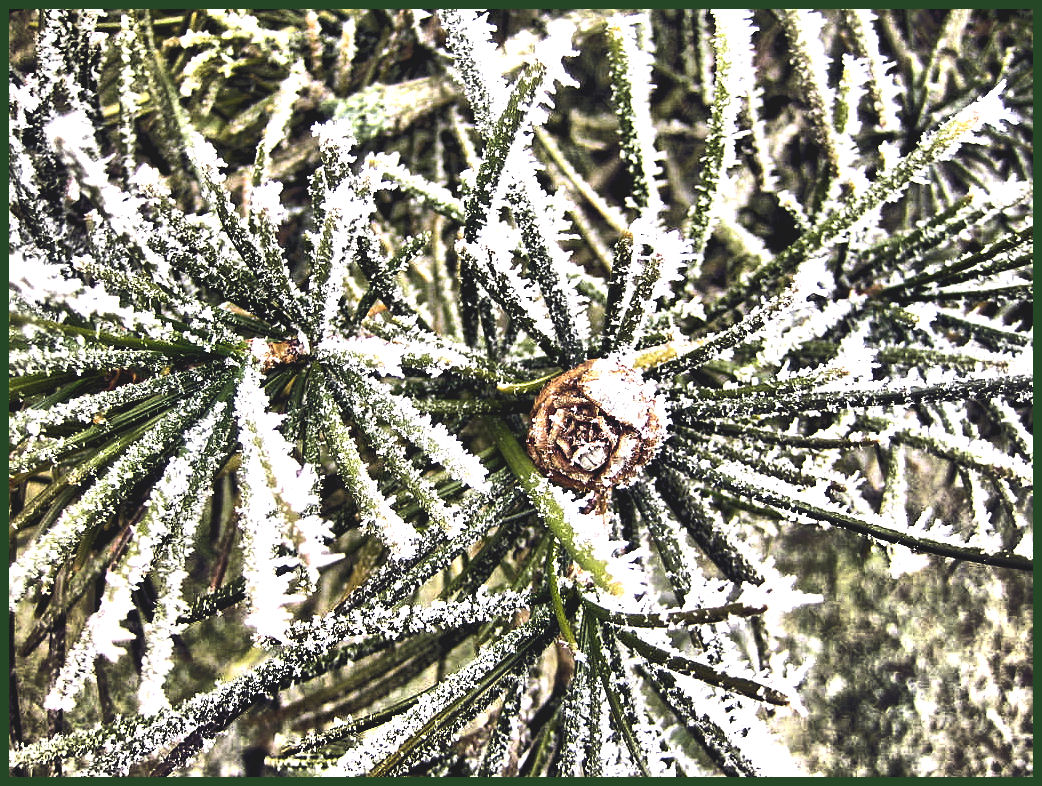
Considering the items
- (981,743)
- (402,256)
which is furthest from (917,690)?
(402,256)

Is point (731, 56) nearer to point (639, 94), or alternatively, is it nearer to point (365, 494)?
point (639, 94)

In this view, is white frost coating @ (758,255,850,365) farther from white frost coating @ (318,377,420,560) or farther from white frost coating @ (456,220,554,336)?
white frost coating @ (318,377,420,560)

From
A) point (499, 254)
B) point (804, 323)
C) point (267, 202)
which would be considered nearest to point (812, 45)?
point (804, 323)

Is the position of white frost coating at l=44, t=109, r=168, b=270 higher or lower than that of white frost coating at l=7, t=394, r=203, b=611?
higher

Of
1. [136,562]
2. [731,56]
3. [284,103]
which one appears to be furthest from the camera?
[284,103]

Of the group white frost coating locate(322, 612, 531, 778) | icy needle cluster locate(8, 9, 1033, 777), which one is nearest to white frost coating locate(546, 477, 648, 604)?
icy needle cluster locate(8, 9, 1033, 777)

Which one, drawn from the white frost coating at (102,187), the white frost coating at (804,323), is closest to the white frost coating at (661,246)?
the white frost coating at (804,323)
